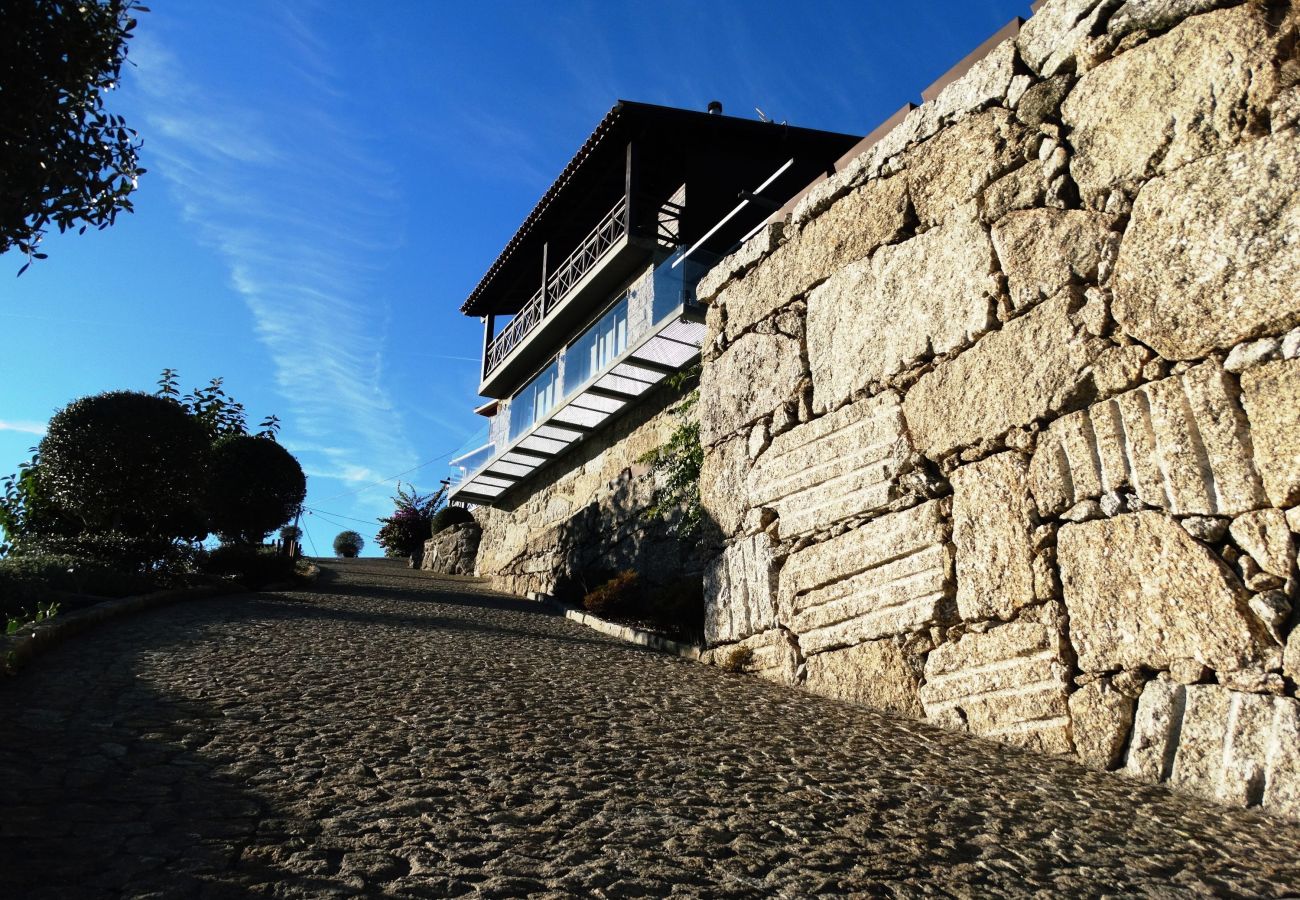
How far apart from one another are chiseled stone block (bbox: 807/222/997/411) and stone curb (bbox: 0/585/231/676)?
4.80m

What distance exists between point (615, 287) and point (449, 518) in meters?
9.33

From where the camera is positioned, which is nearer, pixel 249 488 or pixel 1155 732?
pixel 1155 732

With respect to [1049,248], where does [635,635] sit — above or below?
below

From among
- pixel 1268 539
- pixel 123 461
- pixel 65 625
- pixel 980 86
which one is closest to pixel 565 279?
pixel 123 461

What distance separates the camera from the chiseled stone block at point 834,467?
4875 millimetres

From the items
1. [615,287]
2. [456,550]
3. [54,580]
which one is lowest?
[54,580]

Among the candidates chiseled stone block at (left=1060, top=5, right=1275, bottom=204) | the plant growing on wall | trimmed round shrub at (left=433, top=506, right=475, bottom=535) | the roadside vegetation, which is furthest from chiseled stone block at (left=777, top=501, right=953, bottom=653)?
trimmed round shrub at (left=433, top=506, right=475, bottom=535)

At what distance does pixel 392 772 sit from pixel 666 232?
15620mm

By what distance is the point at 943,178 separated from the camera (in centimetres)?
482

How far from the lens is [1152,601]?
340 cm

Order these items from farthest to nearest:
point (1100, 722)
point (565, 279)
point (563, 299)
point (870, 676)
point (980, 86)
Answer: point (565, 279)
point (563, 299)
point (870, 676)
point (980, 86)
point (1100, 722)

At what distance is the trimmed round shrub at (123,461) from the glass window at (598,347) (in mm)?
5927

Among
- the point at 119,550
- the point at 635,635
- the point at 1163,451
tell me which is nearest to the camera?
the point at 1163,451

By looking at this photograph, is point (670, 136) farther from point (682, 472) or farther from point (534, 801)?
point (534, 801)
